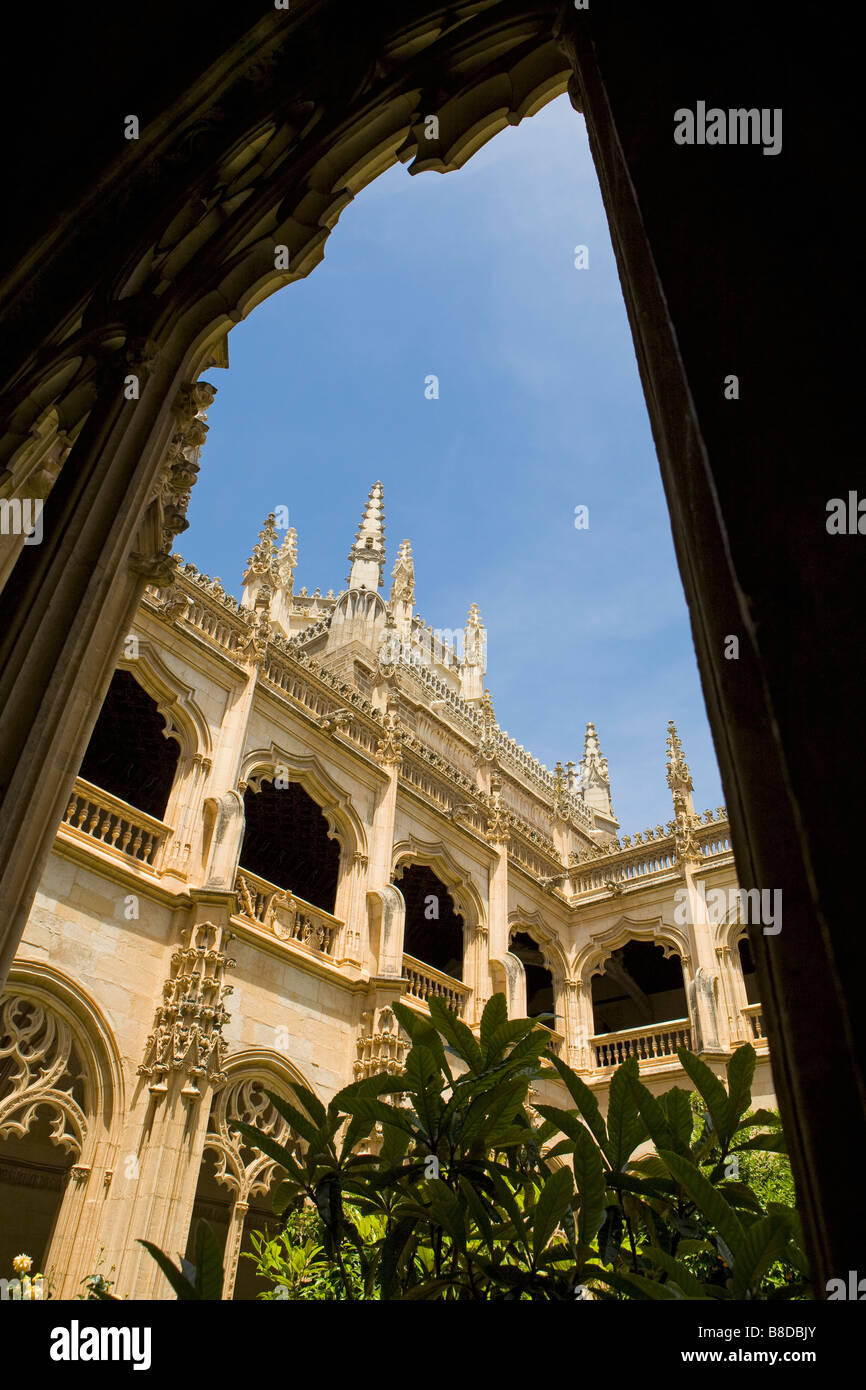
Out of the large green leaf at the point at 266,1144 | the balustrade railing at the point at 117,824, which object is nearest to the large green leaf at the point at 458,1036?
the large green leaf at the point at 266,1144

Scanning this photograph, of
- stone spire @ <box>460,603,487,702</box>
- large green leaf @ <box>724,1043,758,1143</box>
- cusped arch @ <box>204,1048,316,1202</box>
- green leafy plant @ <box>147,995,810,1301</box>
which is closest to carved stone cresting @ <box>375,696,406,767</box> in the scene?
cusped arch @ <box>204,1048,316,1202</box>

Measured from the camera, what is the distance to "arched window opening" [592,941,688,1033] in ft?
62.8

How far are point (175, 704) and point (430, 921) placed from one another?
8.04 metres

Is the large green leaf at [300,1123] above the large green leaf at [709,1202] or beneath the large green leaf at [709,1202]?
above

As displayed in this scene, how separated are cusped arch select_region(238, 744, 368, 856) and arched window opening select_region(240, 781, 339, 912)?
15.3 inches

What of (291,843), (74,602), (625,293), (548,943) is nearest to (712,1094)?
(625,293)

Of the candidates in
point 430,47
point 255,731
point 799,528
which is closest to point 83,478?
point 430,47

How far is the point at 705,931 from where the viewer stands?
15266mm

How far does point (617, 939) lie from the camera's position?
16.8 metres

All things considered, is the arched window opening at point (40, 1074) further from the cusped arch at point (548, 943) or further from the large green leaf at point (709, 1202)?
the cusped arch at point (548, 943)

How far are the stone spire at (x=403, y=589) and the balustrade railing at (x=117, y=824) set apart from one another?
2197cm

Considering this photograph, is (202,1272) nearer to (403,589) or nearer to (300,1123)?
(300,1123)

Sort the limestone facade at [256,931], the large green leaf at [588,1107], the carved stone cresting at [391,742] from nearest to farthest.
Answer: the large green leaf at [588,1107], the limestone facade at [256,931], the carved stone cresting at [391,742]

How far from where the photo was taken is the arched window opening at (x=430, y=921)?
51.1 feet
